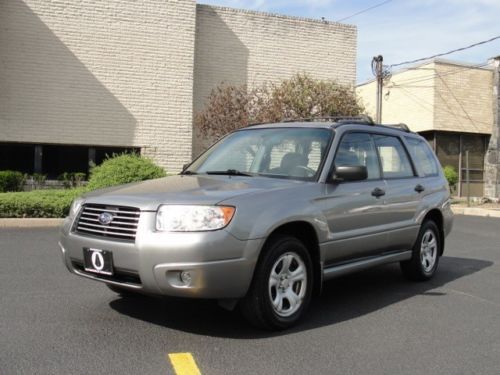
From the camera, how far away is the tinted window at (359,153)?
568 cm

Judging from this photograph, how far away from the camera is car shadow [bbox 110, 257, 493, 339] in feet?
15.9

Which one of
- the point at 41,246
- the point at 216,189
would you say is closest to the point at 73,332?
the point at 216,189

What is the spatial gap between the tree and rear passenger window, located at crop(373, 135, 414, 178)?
29.9 feet

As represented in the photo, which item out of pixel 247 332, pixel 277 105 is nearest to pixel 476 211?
pixel 277 105

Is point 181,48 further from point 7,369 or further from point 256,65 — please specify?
point 7,369

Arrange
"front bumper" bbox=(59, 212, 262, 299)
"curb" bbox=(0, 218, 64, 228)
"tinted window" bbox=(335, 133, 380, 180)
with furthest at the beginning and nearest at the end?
1. "curb" bbox=(0, 218, 64, 228)
2. "tinted window" bbox=(335, 133, 380, 180)
3. "front bumper" bbox=(59, 212, 262, 299)

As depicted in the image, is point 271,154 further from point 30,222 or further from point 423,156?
point 30,222

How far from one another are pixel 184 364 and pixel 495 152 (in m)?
21.6

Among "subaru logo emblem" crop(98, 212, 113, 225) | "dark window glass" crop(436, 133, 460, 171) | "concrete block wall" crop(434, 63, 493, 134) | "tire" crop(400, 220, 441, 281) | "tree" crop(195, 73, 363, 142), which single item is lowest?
"tire" crop(400, 220, 441, 281)

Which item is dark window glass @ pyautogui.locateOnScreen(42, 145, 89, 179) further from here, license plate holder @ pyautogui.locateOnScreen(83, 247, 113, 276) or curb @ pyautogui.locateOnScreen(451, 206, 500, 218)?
license plate holder @ pyautogui.locateOnScreen(83, 247, 113, 276)

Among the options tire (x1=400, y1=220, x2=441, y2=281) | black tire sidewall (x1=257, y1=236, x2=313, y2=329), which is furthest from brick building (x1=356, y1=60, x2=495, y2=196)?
black tire sidewall (x1=257, y1=236, x2=313, y2=329)

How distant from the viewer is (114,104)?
1711 centimetres

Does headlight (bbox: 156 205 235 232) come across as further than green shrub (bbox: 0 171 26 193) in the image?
No

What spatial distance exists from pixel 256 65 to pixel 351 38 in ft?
12.6
